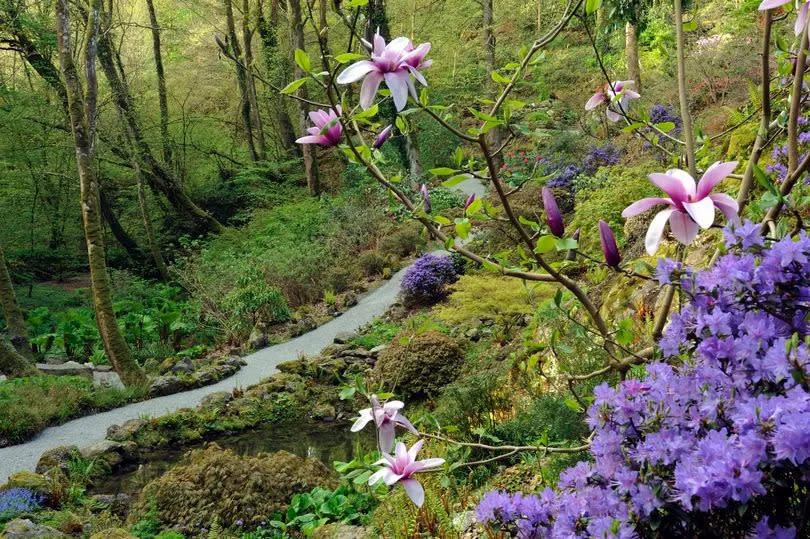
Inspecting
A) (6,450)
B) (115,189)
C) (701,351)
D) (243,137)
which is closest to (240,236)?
(115,189)

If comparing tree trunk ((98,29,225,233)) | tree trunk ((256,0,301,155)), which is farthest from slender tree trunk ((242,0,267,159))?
tree trunk ((98,29,225,233))

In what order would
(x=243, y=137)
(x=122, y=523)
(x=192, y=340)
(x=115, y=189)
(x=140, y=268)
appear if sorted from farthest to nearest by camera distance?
(x=243, y=137) < (x=115, y=189) < (x=140, y=268) < (x=192, y=340) < (x=122, y=523)

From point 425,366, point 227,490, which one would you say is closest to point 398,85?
point 227,490

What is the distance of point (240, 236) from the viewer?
1569 centimetres

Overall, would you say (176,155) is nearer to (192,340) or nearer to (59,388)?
(192,340)

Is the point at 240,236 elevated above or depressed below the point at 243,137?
below

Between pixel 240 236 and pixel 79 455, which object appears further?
pixel 240 236

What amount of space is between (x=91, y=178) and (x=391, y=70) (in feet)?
24.5

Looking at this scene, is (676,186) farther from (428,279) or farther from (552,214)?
(428,279)

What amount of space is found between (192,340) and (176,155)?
8.00 m

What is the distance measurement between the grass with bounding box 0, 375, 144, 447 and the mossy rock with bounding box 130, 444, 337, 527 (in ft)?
10.0

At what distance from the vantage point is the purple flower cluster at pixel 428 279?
9.66m

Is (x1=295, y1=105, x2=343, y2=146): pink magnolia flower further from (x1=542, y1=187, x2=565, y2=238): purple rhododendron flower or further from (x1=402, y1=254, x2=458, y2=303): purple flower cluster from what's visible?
(x1=402, y1=254, x2=458, y2=303): purple flower cluster

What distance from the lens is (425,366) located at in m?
6.56
